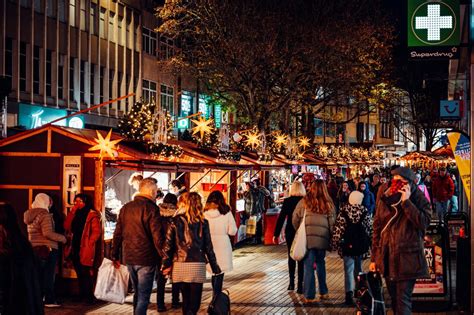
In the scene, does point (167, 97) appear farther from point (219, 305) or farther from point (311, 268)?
point (219, 305)

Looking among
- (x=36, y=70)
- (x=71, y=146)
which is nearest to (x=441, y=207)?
(x=71, y=146)

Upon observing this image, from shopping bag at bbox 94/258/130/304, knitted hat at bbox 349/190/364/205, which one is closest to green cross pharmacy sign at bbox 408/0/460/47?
knitted hat at bbox 349/190/364/205

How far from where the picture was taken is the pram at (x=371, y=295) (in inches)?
377

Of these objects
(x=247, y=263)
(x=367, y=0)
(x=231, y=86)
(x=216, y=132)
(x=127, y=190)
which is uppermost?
(x=367, y=0)

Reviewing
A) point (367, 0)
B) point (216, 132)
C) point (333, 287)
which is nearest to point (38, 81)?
point (367, 0)

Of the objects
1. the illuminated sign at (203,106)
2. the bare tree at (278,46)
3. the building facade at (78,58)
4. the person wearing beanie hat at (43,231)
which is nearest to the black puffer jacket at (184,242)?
the person wearing beanie hat at (43,231)

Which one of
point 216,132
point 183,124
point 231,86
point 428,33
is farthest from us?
point 183,124

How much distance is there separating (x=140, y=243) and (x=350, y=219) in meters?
3.94

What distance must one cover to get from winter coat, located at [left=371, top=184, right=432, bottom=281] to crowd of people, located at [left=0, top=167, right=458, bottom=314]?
0.01 metres

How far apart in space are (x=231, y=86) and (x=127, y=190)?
16614 millimetres

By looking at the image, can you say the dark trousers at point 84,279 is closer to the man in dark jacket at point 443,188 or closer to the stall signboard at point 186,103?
the man in dark jacket at point 443,188

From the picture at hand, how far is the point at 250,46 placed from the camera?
3167cm

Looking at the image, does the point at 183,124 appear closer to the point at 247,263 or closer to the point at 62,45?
the point at 62,45

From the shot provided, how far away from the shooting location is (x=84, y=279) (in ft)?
45.6
